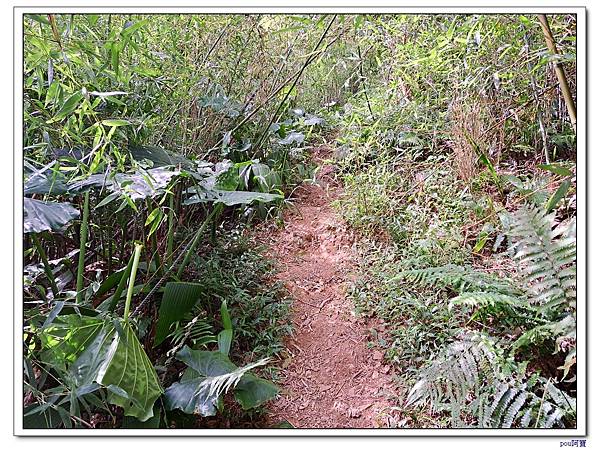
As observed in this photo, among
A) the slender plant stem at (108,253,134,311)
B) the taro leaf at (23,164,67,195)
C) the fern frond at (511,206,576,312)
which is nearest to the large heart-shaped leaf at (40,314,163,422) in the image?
the slender plant stem at (108,253,134,311)

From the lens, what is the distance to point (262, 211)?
2021 mm

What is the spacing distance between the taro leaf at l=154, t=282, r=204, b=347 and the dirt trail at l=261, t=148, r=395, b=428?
1.05ft

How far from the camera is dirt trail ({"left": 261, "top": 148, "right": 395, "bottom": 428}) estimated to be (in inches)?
46.2

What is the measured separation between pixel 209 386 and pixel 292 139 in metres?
1.55

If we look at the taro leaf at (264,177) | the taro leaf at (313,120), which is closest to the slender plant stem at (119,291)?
the taro leaf at (264,177)

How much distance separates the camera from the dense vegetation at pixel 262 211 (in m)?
1.00

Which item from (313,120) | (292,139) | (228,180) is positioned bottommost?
(228,180)

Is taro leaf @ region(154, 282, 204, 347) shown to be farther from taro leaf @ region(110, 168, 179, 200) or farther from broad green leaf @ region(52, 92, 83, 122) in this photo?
broad green leaf @ region(52, 92, 83, 122)

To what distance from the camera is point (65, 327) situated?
3.22ft

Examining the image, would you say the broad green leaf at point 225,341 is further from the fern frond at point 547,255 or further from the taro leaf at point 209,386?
the fern frond at point 547,255

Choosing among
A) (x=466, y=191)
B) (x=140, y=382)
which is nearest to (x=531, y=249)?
(x=466, y=191)

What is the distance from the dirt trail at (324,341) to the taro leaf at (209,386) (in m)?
0.10

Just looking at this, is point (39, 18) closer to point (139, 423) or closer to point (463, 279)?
point (139, 423)

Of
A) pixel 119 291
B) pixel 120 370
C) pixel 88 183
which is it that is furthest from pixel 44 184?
pixel 120 370
